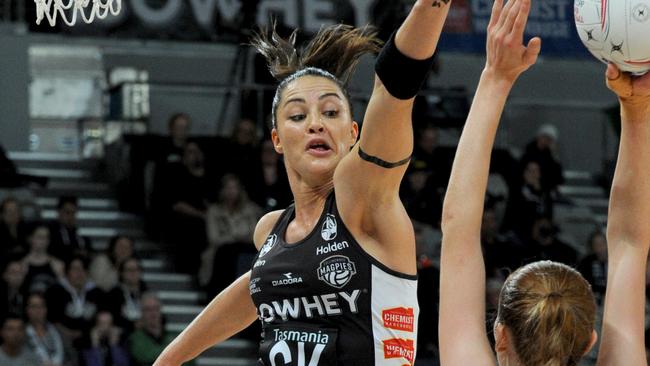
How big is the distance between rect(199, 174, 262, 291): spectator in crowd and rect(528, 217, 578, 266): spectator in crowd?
111 inches

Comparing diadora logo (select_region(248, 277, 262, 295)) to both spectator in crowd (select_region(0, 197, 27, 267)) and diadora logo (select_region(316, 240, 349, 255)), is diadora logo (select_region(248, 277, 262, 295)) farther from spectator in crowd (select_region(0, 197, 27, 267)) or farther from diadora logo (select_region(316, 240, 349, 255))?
spectator in crowd (select_region(0, 197, 27, 267))

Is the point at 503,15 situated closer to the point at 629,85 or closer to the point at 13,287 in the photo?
the point at 629,85

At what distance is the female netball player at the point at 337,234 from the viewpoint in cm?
354

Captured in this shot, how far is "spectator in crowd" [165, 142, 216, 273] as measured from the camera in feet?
38.1

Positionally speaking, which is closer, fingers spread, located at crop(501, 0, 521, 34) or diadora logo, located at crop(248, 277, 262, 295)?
fingers spread, located at crop(501, 0, 521, 34)

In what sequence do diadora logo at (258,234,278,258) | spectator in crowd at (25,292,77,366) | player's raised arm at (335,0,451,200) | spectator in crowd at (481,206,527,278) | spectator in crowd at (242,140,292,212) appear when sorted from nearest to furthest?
player's raised arm at (335,0,451,200)
diadora logo at (258,234,278,258)
spectator in crowd at (25,292,77,366)
spectator in crowd at (481,206,527,278)
spectator in crowd at (242,140,292,212)

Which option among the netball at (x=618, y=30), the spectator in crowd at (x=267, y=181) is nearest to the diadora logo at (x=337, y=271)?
the netball at (x=618, y=30)

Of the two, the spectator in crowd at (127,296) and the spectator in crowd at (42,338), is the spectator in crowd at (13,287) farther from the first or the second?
the spectator in crowd at (127,296)

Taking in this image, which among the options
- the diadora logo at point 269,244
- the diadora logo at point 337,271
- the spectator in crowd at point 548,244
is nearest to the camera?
the diadora logo at point 337,271

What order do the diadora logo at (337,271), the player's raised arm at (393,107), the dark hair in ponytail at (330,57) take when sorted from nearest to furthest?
the player's raised arm at (393,107), the diadora logo at (337,271), the dark hair in ponytail at (330,57)

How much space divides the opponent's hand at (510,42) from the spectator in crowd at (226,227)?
847cm

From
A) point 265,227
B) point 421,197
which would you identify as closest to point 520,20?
point 265,227

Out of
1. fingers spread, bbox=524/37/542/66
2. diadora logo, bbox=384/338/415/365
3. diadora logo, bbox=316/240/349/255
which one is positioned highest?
fingers spread, bbox=524/37/542/66

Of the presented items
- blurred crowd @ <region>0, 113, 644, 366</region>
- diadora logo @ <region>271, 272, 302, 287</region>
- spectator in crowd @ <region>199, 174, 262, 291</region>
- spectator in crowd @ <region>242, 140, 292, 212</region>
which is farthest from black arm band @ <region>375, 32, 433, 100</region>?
spectator in crowd @ <region>242, 140, 292, 212</region>
